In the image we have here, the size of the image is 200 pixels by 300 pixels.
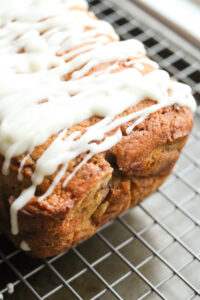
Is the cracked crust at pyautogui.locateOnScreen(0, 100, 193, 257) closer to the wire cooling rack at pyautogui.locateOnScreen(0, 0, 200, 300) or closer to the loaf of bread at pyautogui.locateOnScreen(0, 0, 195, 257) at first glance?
the loaf of bread at pyautogui.locateOnScreen(0, 0, 195, 257)

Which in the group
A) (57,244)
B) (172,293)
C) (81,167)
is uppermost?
(81,167)

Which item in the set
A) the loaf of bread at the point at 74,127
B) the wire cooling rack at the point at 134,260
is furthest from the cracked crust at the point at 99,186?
the wire cooling rack at the point at 134,260

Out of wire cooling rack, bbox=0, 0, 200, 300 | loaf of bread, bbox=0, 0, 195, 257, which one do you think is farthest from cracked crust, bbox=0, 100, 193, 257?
wire cooling rack, bbox=0, 0, 200, 300

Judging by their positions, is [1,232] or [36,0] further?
[36,0]

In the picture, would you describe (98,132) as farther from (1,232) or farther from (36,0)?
(36,0)

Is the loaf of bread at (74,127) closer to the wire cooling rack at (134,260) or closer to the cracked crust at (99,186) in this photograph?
the cracked crust at (99,186)

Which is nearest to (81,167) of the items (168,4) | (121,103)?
(121,103)
